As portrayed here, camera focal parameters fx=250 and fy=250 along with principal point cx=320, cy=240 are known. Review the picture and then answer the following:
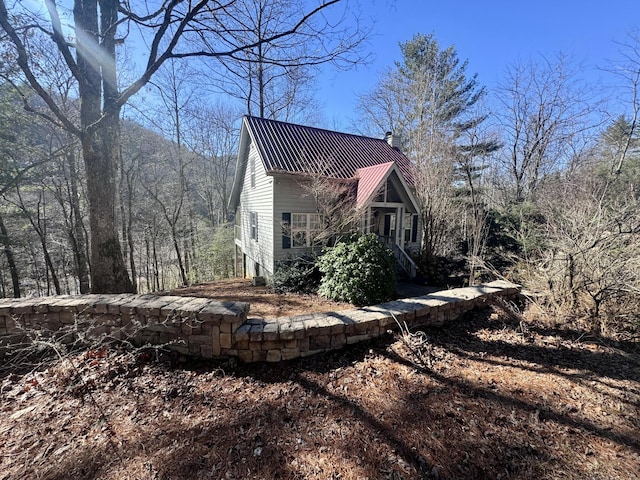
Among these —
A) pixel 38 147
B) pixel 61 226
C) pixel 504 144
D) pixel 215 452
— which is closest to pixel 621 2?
pixel 504 144

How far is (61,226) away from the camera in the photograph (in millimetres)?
14055

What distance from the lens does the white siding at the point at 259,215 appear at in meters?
9.72

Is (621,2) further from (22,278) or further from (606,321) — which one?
(22,278)

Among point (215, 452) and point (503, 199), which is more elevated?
point (503, 199)

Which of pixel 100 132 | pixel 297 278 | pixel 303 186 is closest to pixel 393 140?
pixel 303 186

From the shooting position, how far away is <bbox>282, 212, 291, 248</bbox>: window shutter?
30.8ft

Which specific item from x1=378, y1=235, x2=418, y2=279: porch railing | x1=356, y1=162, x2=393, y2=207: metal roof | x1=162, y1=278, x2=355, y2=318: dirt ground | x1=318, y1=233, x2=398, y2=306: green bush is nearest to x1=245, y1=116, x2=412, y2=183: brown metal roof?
x1=356, y1=162, x2=393, y2=207: metal roof

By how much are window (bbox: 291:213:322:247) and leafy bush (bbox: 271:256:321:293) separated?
2.75ft

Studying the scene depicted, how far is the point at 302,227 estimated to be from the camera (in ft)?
32.1

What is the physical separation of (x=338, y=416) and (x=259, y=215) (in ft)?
30.7

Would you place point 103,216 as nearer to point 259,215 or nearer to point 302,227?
point 259,215

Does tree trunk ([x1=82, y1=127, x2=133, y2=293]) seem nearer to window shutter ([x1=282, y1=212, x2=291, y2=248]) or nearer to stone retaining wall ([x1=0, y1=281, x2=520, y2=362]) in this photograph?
stone retaining wall ([x1=0, y1=281, x2=520, y2=362])

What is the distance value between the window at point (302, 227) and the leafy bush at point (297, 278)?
84 cm

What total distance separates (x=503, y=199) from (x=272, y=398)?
1964cm
